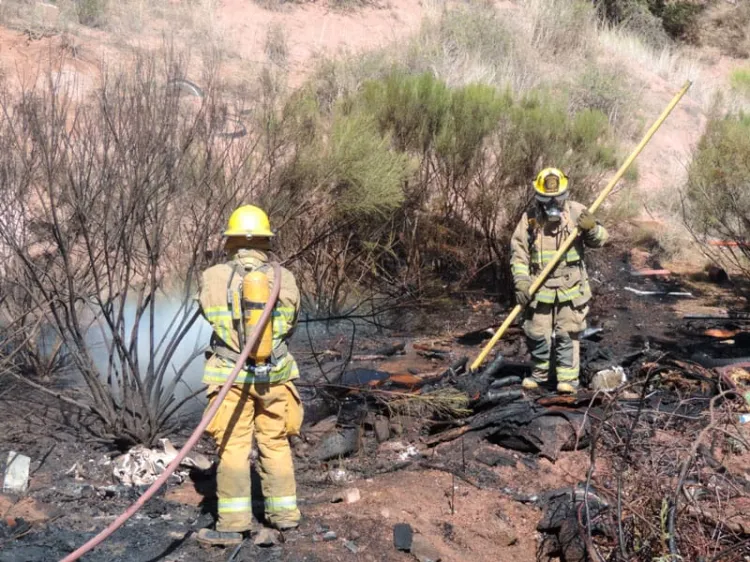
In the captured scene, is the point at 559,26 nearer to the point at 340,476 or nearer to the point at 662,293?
the point at 662,293

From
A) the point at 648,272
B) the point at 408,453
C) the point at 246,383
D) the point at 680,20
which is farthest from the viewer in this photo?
the point at 680,20

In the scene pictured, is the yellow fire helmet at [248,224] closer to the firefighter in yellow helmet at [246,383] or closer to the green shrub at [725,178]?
the firefighter in yellow helmet at [246,383]

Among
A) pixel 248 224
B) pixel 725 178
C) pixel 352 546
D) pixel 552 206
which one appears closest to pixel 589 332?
pixel 552 206

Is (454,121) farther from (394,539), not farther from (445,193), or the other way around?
(394,539)

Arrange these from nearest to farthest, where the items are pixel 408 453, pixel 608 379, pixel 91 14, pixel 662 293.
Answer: pixel 408 453 < pixel 608 379 < pixel 662 293 < pixel 91 14

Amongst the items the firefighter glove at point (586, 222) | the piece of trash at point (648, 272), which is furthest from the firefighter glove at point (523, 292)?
the piece of trash at point (648, 272)

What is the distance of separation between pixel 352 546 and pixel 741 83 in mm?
19441

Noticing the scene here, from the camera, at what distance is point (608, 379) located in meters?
7.46

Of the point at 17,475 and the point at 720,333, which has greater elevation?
the point at 17,475

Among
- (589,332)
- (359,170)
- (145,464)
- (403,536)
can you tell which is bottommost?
(589,332)

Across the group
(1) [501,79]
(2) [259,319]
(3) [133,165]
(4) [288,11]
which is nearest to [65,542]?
(2) [259,319]

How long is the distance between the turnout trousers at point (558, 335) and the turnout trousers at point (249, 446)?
122 inches

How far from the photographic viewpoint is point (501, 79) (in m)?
17.4

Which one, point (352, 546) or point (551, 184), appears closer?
point (352, 546)
